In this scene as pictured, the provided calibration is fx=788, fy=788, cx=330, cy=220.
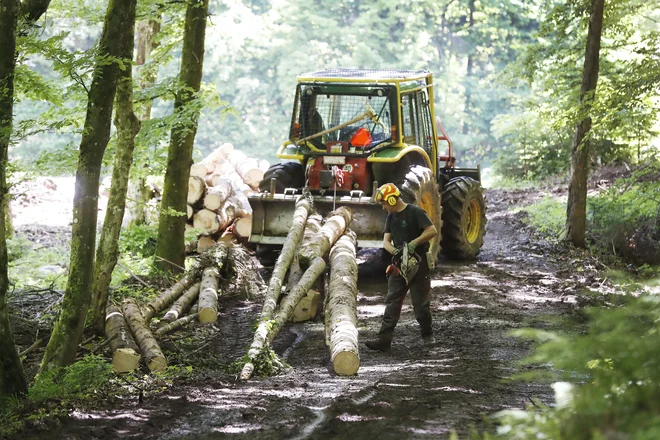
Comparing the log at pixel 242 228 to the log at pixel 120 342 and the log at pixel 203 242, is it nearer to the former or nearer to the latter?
the log at pixel 203 242

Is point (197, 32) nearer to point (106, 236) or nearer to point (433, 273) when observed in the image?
point (106, 236)

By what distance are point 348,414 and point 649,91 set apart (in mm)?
8572

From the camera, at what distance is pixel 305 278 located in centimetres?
943

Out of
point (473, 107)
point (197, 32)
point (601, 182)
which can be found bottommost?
point (601, 182)

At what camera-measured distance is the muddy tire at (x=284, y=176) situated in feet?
41.9

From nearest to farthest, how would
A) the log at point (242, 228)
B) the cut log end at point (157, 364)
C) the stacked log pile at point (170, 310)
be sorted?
the cut log end at point (157, 364) → the stacked log pile at point (170, 310) → the log at point (242, 228)

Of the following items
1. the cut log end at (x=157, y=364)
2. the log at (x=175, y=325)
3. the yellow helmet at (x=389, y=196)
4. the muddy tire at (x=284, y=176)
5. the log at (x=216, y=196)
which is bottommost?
the cut log end at (x=157, y=364)

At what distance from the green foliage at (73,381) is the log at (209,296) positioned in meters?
2.54

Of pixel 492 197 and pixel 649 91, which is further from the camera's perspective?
pixel 492 197

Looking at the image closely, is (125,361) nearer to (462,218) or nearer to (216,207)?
(462,218)

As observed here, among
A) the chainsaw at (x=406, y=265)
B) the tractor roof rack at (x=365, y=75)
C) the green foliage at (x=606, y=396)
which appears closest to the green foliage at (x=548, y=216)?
the tractor roof rack at (x=365, y=75)

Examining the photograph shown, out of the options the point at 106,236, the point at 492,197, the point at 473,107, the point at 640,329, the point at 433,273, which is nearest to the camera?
the point at 640,329

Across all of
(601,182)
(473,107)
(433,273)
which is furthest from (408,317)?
(473,107)

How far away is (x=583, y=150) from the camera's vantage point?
45.9 feet
